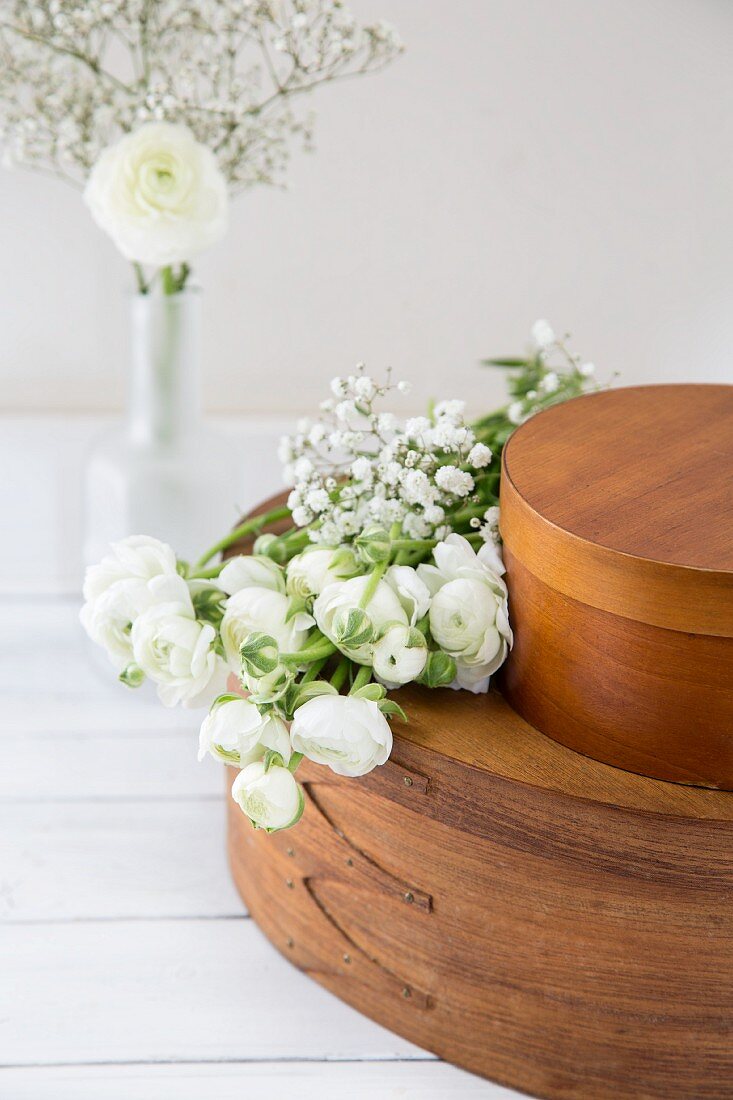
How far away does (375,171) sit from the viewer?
1215 mm

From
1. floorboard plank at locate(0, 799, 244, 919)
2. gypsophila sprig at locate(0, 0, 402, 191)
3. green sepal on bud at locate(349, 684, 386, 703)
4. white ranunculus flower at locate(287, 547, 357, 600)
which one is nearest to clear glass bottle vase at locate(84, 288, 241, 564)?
gypsophila sprig at locate(0, 0, 402, 191)

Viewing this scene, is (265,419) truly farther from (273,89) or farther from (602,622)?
(602,622)

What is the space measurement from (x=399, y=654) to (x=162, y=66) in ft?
2.00

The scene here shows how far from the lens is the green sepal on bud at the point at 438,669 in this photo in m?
0.70

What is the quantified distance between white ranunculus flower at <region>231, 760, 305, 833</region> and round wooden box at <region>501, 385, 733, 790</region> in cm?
17

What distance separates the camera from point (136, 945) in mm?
843

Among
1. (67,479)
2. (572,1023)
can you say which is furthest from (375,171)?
(572,1023)

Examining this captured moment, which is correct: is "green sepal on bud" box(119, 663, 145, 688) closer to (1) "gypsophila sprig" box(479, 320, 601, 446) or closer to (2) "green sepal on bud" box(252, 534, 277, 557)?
(2) "green sepal on bud" box(252, 534, 277, 557)

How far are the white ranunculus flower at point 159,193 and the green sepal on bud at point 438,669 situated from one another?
438 millimetres

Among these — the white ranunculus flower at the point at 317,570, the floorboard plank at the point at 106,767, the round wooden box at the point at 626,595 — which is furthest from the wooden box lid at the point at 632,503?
the floorboard plank at the point at 106,767

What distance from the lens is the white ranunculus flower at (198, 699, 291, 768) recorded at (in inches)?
25.0

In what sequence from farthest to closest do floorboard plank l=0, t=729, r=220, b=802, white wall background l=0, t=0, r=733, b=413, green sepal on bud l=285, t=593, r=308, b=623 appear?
white wall background l=0, t=0, r=733, b=413 < floorboard plank l=0, t=729, r=220, b=802 < green sepal on bud l=285, t=593, r=308, b=623

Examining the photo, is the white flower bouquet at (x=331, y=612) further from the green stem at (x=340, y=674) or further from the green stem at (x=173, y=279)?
the green stem at (x=173, y=279)

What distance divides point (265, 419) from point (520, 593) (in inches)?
26.2
